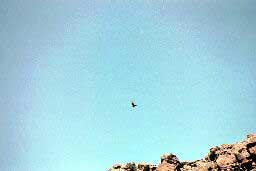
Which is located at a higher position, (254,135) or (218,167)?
(254,135)

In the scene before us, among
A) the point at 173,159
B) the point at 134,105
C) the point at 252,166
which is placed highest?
the point at 134,105

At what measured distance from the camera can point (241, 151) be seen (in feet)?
260

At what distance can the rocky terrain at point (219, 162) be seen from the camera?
7656cm

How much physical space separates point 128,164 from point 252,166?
3197 centimetres

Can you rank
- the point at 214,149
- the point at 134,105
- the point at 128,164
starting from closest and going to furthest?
the point at 134,105
the point at 214,149
the point at 128,164

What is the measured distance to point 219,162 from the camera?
78562mm

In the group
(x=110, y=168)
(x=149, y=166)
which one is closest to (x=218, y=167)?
(x=149, y=166)

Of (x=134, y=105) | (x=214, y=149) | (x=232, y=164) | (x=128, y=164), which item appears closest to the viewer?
(x=134, y=105)

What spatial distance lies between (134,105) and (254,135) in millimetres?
30628

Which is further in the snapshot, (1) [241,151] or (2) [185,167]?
(2) [185,167]

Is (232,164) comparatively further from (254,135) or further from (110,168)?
(110,168)

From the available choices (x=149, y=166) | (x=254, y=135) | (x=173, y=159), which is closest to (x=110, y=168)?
(x=149, y=166)

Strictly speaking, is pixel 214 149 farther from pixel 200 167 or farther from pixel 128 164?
pixel 128 164

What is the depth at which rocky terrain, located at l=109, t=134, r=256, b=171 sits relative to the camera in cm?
7656
